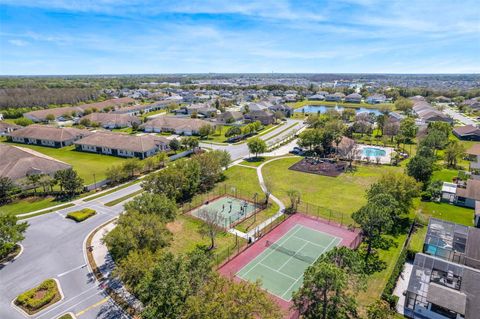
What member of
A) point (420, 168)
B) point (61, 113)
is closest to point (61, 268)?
point (420, 168)

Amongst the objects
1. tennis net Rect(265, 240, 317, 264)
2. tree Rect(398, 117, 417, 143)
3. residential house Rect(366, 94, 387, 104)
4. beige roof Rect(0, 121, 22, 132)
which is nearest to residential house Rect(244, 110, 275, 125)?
tree Rect(398, 117, 417, 143)

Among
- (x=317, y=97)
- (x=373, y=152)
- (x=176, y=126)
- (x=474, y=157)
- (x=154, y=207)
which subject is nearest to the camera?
(x=154, y=207)

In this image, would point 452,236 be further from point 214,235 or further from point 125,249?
point 125,249

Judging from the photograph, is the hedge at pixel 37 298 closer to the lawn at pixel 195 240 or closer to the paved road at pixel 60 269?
the paved road at pixel 60 269

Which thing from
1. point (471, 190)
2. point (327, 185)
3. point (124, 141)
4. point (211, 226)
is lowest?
point (327, 185)

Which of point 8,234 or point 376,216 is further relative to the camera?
point 8,234

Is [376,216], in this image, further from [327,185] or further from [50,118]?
[50,118]

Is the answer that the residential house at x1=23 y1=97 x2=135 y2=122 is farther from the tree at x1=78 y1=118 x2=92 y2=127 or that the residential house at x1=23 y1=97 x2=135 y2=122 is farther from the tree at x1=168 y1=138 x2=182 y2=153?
the tree at x1=168 y1=138 x2=182 y2=153
